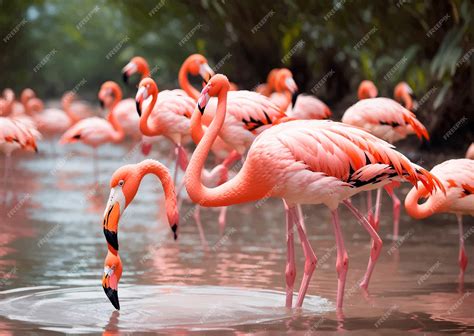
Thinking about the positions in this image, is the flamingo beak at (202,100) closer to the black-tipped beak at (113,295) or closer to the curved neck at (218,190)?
the curved neck at (218,190)

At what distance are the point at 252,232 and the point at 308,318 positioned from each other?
364cm

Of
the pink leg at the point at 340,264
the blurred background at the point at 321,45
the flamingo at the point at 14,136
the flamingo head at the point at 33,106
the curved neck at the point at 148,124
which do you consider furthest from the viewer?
the flamingo head at the point at 33,106

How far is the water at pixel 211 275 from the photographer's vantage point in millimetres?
6191

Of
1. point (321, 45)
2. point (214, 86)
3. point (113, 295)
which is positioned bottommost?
point (113, 295)

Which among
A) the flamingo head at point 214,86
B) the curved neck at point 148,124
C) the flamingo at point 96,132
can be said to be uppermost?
the flamingo at point 96,132

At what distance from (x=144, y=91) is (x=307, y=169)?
9.50ft

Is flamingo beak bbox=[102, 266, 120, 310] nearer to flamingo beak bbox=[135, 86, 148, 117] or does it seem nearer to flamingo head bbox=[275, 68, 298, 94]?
flamingo beak bbox=[135, 86, 148, 117]

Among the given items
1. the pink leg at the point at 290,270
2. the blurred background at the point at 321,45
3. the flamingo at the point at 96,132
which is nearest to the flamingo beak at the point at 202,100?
the pink leg at the point at 290,270

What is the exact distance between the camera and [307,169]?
639 centimetres

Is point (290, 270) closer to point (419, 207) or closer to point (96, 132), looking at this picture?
point (419, 207)

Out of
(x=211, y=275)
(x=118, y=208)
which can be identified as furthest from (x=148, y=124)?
(x=118, y=208)

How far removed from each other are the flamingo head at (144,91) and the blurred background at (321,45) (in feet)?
13.9

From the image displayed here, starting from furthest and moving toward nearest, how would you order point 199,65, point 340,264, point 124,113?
point 124,113, point 199,65, point 340,264

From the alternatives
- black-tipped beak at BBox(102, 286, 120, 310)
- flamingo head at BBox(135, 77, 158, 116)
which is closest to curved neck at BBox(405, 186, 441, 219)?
flamingo head at BBox(135, 77, 158, 116)
